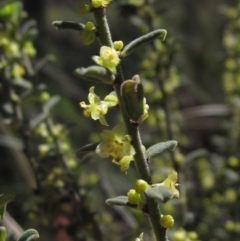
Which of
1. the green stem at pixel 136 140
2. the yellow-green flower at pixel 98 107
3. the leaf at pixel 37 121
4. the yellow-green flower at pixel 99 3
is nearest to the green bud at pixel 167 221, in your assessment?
the green stem at pixel 136 140

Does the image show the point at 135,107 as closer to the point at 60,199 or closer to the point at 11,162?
the point at 60,199

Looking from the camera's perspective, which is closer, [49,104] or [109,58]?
[109,58]

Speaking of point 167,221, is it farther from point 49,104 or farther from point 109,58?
point 49,104

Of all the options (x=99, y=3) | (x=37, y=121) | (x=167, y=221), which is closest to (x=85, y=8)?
(x=99, y=3)

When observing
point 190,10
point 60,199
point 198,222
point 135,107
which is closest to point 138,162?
point 135,107

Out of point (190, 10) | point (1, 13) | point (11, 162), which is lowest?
point (11, 162)

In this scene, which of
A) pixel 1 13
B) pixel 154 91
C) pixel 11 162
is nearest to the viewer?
pixel 1 13

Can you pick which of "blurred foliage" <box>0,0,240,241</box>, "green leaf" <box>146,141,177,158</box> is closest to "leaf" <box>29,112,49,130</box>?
"blurred foliage" <box>0,0,240,241</box>

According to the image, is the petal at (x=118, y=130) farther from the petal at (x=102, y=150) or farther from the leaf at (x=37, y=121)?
the leaf at (x=37, y=121)
